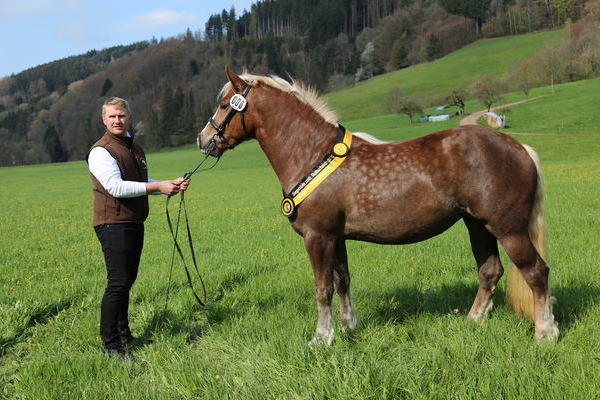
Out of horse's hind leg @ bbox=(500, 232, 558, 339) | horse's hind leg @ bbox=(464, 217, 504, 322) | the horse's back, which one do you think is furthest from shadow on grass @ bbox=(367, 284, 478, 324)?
the horse's back

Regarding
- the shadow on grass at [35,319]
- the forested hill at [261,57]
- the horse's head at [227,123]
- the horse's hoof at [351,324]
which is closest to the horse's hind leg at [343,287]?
the horse's hoof at [351,324]

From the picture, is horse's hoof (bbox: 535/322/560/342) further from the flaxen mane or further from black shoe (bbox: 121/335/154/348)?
black shoe (bbox: 121/335/154/348)

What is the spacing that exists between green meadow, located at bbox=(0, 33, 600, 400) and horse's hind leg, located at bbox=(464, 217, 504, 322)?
20 centimetres

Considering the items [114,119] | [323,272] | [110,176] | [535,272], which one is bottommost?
[535,272]

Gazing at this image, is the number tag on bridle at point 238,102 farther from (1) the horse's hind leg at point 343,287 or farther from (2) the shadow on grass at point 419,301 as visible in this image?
(2) the shadow on grass at point 419,301

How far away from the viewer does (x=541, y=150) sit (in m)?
34.1

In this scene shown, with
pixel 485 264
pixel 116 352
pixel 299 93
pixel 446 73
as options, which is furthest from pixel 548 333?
pixel 446 73

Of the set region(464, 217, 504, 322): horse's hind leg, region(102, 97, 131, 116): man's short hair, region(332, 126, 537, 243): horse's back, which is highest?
region(102, 97, 131, 116): man's short hair

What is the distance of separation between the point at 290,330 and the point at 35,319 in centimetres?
335

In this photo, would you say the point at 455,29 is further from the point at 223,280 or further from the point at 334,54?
the point at 223,280

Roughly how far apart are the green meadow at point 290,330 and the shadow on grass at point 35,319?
2cm

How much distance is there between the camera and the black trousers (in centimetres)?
441

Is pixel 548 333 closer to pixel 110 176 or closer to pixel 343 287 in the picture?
pixel 343 287

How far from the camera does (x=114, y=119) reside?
4.37m
